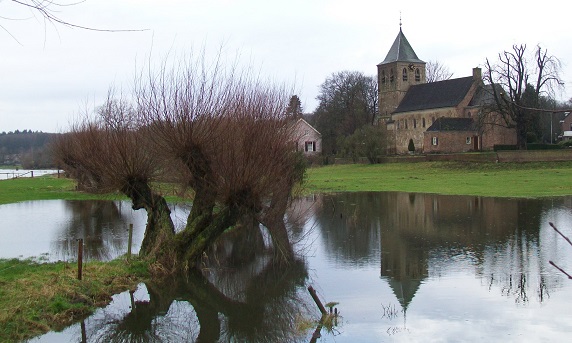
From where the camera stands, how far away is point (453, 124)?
6888 cm

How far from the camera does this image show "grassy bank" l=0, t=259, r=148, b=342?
1058cm

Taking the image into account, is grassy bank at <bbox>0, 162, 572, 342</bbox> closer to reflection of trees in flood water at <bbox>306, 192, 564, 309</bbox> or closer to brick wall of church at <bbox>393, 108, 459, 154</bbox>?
reflection of trees in flood water at <bbox>306, 192, 564, 309</bbox>

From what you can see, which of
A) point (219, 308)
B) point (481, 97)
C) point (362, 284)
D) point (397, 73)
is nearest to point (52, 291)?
point (219, 308)

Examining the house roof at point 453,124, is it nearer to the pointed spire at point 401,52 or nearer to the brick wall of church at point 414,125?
the brick wall of church at point 414,125

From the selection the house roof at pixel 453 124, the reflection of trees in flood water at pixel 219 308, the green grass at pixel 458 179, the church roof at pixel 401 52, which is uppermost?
the church roof at pixel 401 52

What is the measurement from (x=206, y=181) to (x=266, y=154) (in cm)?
157

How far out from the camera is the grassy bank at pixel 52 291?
10.6 metres

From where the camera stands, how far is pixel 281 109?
1552 cm

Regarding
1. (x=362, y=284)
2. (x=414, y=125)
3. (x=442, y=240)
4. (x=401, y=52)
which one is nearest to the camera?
(x=362, y=284)

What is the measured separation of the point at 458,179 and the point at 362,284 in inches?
1356

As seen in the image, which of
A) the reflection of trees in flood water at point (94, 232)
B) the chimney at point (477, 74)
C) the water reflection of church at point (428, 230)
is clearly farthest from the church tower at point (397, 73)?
the reflection of trees in flood water at point (94, 232)

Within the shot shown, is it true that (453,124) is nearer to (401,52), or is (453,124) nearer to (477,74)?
(477,74)

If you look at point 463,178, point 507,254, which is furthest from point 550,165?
point 507,254

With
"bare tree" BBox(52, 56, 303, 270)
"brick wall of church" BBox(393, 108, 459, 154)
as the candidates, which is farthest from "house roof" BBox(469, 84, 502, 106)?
"bare tree" BBox(52, 56, 303, 270)
